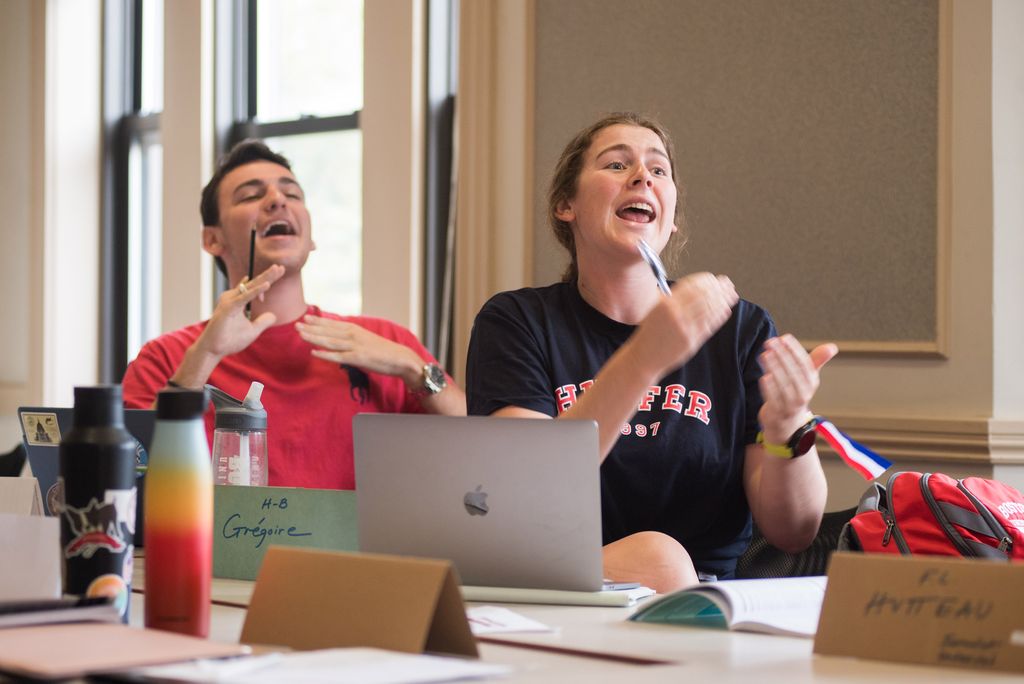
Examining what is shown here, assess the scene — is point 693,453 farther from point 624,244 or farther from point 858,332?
point 858,332

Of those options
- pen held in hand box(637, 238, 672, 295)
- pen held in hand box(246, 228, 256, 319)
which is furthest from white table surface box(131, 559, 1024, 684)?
pen held in hand box(246, 228, 256, 319)

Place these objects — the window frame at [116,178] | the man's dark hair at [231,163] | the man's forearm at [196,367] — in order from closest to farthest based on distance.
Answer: the man's forearm at [196,367], the man's dark hair at [231,163], the window frame at [116,178]

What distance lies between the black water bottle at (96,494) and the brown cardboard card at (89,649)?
0.19ft

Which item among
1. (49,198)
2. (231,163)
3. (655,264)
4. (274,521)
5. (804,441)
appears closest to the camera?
(274,521)

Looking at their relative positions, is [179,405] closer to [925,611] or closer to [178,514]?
[178,514]

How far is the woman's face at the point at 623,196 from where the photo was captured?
203cm

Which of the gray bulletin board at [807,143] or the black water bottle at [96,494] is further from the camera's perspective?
the gray bulletin board at [807,143]

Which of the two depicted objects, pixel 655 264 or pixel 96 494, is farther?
pixel 655 264

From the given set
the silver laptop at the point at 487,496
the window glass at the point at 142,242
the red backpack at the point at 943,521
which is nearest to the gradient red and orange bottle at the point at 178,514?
the silver laptop at the point at 487,496

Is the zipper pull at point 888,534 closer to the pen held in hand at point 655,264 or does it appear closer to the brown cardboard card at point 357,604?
the pen held in hand at point 655,264

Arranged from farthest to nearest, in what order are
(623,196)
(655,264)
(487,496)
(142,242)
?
(142,242) < (623,196) < (655,264) < (487,496)

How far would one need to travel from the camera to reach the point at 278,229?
2652 millimetres

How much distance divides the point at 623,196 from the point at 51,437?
1.01 m

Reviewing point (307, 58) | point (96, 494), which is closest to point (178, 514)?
point (96, 494)
